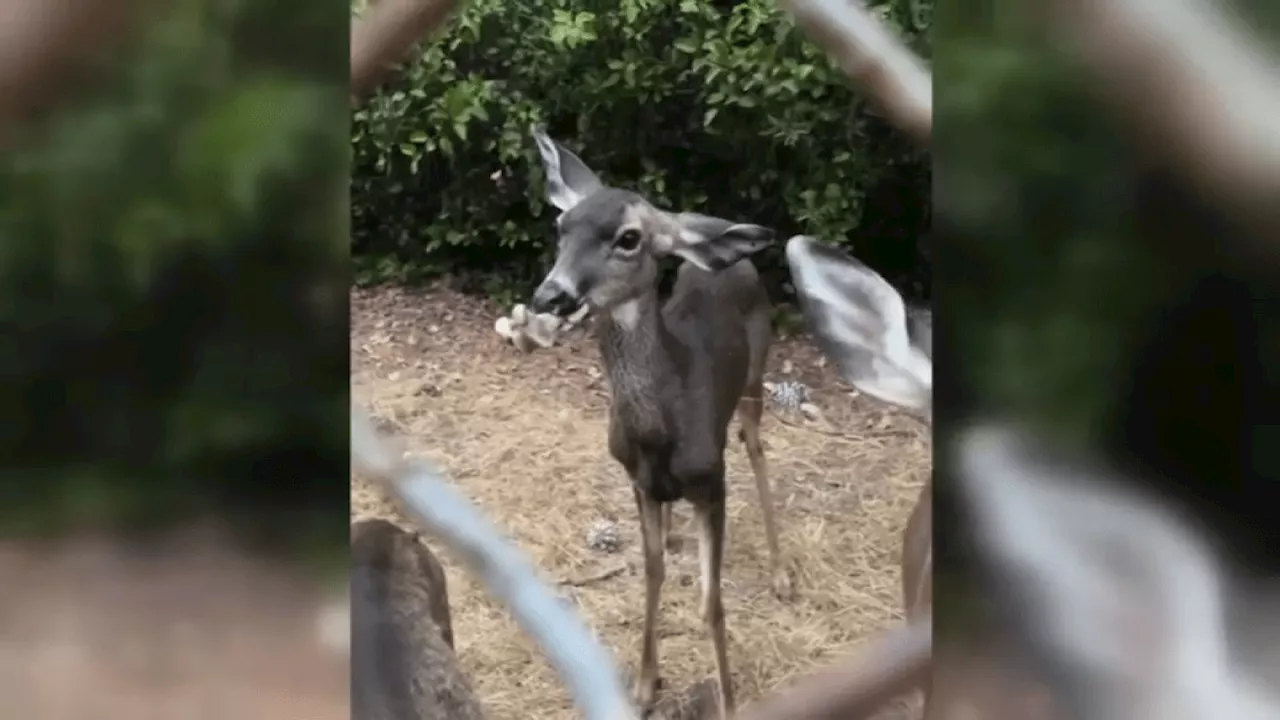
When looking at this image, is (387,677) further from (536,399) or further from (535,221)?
(535,221)

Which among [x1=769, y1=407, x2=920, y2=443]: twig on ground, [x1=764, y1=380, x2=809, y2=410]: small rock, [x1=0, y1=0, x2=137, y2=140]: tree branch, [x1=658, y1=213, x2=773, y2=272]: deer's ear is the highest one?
[x1=0, y1=0, x2=137, y2=140]: tree branch

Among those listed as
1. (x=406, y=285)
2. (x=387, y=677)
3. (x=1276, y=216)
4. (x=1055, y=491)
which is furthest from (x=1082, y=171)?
(x=387, y=677)

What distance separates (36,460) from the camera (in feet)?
4.54

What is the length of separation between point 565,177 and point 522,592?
0.45 metres

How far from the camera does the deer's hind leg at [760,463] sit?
139 centimetres

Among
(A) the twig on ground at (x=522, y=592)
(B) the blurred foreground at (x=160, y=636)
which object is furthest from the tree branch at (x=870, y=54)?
(B) the blurred foreground at (x=160, y=636)

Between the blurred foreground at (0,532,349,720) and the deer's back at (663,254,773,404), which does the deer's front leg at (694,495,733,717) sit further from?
the blurred foreground at (0,532,349,720)

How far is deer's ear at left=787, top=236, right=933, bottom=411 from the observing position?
1.40 meters

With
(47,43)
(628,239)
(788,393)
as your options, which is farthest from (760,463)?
(47,43)

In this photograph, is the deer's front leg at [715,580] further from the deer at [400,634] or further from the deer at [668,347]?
the deer at [400,634]

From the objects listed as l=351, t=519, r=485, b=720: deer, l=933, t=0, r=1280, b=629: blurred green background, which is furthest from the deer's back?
l=351, t=519, r=485, b=720: deer

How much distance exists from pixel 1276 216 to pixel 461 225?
2.96ft

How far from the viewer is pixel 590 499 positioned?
54.2 inches

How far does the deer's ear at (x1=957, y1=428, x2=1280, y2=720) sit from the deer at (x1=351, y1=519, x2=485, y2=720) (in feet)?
2.01
